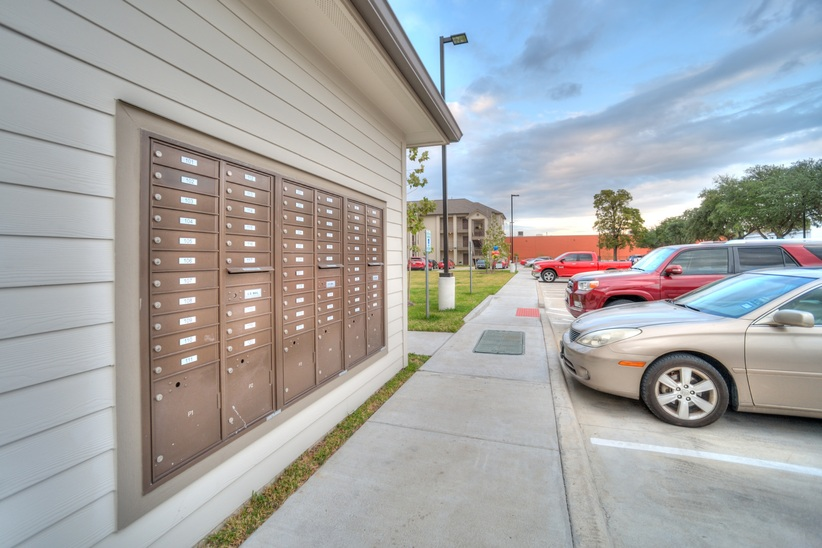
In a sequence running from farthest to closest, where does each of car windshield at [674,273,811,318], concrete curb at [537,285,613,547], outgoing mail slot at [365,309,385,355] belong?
outgoing mail slot at [365,309,385,355] → car windshield at [674,273,811,318] → concrete curb at [537,285,613,547]

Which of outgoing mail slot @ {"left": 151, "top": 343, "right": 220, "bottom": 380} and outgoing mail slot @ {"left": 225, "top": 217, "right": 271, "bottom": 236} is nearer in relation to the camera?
outgoing mail slot @ {"left": 151, "top": 343, "right": 220, "bottom": 380}

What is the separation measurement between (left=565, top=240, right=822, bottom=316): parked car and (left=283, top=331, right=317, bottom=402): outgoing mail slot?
557cm

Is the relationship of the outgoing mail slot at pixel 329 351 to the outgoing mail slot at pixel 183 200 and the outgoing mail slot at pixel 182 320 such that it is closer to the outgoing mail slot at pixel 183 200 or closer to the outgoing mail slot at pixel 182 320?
the outgoing mail slot at pixel 182 320

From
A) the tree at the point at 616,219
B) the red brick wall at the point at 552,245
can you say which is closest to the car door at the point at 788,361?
the tree at the point at 616,219

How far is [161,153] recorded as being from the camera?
1822mm

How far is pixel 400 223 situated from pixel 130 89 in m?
3.58

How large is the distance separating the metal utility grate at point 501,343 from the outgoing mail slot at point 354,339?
8.93 feet

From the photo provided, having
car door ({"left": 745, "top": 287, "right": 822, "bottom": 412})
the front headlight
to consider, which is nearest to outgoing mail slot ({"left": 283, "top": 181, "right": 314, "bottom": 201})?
the front headlight

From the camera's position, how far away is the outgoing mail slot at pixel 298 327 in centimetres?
273

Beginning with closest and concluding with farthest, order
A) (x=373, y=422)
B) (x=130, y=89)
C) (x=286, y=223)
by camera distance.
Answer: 1. (x=130, y=89)
2. (x=286, y=223)
3. (x=373, y=422)

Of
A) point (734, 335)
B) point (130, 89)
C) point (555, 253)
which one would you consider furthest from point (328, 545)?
point (555, 253)

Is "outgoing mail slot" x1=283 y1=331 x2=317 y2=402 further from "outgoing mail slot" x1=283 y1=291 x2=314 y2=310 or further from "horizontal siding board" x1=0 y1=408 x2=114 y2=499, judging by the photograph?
"horizontal siding board" x1=0 y1=408 x2=114 y2=499

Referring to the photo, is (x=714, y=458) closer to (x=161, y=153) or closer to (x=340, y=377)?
(x=340, y=377)

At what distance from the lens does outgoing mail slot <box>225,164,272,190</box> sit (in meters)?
2.21
